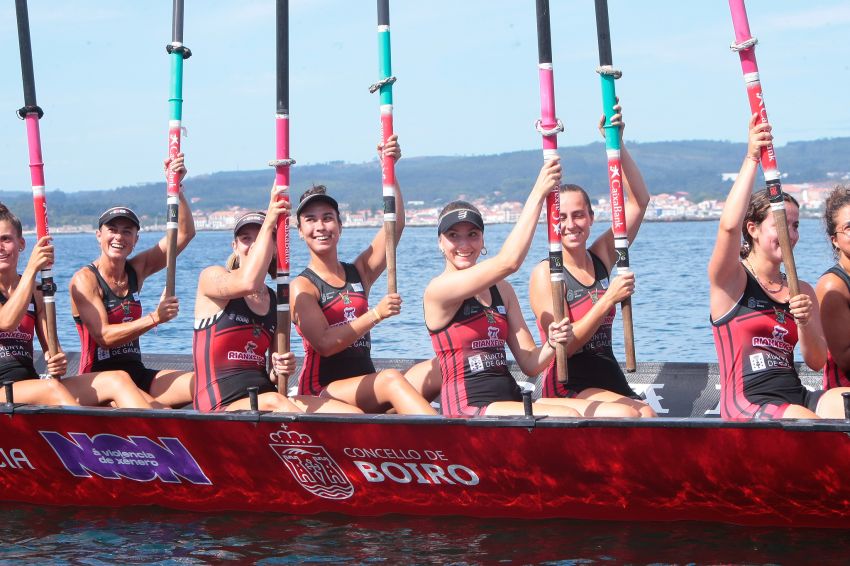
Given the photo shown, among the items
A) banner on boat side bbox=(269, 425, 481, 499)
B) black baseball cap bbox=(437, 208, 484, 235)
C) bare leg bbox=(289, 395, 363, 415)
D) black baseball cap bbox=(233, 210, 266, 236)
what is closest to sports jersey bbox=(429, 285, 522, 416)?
banner on boat side bbox=(269, 425, 481, 499)

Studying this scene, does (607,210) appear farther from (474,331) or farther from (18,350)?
(474,331)

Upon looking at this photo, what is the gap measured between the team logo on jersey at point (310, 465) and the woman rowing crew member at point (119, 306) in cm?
125

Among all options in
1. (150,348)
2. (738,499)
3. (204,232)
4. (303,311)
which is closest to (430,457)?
(303,311)

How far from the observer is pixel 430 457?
668 centimetres

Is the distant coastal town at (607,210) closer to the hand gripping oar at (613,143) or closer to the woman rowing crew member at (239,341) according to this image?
the woman rowing crew member at (239,341)

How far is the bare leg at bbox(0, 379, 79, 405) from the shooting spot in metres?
7.46

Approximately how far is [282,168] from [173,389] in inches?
74.1

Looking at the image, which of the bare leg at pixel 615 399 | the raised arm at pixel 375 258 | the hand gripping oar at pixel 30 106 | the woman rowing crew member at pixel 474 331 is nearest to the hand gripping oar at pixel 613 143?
the bare leg at pixel 615 399

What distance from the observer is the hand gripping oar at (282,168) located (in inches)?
276

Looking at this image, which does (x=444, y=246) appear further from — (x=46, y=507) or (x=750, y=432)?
(x=46, y=507)

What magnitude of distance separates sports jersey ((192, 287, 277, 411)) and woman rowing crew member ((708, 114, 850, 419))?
2888 millimetres

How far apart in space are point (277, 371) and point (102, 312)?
1.48 metres

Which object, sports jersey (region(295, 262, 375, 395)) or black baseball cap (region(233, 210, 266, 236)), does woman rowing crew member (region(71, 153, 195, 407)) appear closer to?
black baseball cap (region(233, 210, 266, 236))

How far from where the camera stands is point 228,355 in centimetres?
714
